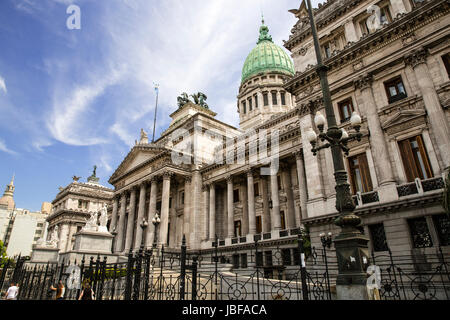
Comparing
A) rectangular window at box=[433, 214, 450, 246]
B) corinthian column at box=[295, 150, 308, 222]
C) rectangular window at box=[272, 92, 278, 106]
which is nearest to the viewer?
rectangular window at box=[433, 214, 450, 246]

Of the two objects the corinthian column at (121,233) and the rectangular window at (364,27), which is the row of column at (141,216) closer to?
the corinthian column at (121,233)

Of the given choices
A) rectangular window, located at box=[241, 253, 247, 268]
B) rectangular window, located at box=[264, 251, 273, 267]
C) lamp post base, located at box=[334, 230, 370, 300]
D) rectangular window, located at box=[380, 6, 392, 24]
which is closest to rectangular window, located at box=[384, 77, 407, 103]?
rectangular window, located at box=[380, 6, 392, 24]


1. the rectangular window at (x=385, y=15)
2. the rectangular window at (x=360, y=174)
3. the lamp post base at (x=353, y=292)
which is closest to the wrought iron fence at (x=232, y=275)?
the lamp post base at (x=353, y=292)

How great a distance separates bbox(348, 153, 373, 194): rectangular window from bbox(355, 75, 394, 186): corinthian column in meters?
0.90

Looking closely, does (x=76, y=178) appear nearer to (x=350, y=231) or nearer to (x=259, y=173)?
(x=259, y=173)

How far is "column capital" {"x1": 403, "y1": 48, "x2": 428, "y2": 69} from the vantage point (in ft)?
52.5

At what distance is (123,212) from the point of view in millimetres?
41250

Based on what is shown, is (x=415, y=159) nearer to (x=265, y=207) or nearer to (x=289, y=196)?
(x=289, y=196)

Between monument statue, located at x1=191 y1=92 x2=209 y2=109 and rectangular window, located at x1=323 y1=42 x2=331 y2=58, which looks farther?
monument statue, located at x1=191 y1=92 x2=209 y2=109

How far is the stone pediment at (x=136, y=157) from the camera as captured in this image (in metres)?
37.5

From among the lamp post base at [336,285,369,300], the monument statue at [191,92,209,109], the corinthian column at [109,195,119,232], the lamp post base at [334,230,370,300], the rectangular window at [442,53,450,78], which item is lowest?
the lamp post base at [336,285,369,300]

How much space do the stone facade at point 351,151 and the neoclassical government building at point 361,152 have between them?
0.20ft

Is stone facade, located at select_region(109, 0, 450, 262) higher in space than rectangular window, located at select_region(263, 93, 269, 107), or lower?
lower

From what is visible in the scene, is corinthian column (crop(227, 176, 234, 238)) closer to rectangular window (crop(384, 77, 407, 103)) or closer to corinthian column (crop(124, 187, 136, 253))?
corinthian column (crop(124, 187, 136, 253))
